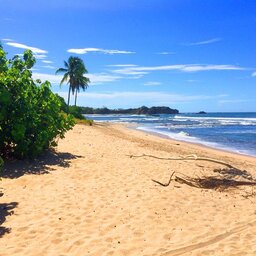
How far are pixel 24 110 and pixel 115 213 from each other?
18.8 ft

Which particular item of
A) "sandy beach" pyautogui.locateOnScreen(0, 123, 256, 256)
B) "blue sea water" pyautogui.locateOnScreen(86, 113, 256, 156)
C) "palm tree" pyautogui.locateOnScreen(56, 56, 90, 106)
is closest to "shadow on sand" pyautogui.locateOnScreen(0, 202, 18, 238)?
"sandy beach" pyautogui.locateOnScreen(0, 123, 256, 256)

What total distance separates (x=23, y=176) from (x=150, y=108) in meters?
152

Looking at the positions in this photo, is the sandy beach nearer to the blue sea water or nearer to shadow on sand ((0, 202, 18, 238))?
shadow on sand ((0, 202, 18, 238))

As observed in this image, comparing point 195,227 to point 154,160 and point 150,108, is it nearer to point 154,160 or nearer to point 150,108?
point 154,160

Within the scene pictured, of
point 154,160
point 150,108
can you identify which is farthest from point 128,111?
point 154,160

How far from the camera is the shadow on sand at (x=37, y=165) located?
10.3 m

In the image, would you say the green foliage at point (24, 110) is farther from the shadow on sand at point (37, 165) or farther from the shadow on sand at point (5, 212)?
the shadow on sand at point (5, 212)

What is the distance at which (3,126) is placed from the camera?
11.2m

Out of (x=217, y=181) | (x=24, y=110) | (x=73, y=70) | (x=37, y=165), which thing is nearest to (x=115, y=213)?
(x=217, y=181)

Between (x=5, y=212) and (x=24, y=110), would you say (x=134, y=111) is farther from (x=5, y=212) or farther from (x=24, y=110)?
(x=5, y=212)

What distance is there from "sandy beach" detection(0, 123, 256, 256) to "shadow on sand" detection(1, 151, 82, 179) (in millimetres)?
31

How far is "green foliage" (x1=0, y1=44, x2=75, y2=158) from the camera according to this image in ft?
36.2

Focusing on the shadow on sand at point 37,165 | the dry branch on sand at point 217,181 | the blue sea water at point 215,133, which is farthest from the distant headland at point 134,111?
the dry branch on sand at point 217,181

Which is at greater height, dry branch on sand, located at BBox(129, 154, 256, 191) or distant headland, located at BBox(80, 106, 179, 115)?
distant headland, located at BBox(80, 106, 179, 115)
